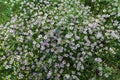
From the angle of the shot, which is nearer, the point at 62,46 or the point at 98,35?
the point at 62,46

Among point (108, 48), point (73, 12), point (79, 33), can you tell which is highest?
point (73, 12)

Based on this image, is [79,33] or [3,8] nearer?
[79,33]

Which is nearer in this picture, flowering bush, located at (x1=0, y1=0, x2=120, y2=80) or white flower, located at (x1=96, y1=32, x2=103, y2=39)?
flowering bush, located at (x1=0, y1=0, x2=120, y2=80)

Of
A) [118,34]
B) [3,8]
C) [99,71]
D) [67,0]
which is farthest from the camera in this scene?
[3,8]

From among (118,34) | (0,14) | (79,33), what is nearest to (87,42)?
(79,33)

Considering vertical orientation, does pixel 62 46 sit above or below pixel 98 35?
below

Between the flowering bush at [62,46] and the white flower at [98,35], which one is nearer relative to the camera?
the flowering bush at [62,46]

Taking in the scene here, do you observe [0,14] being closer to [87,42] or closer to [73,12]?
[73,12]

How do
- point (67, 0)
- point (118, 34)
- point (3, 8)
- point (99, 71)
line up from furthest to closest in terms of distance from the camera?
point (3, 8) → point (67, 0) → point (118, 34) → point (99, 71)
